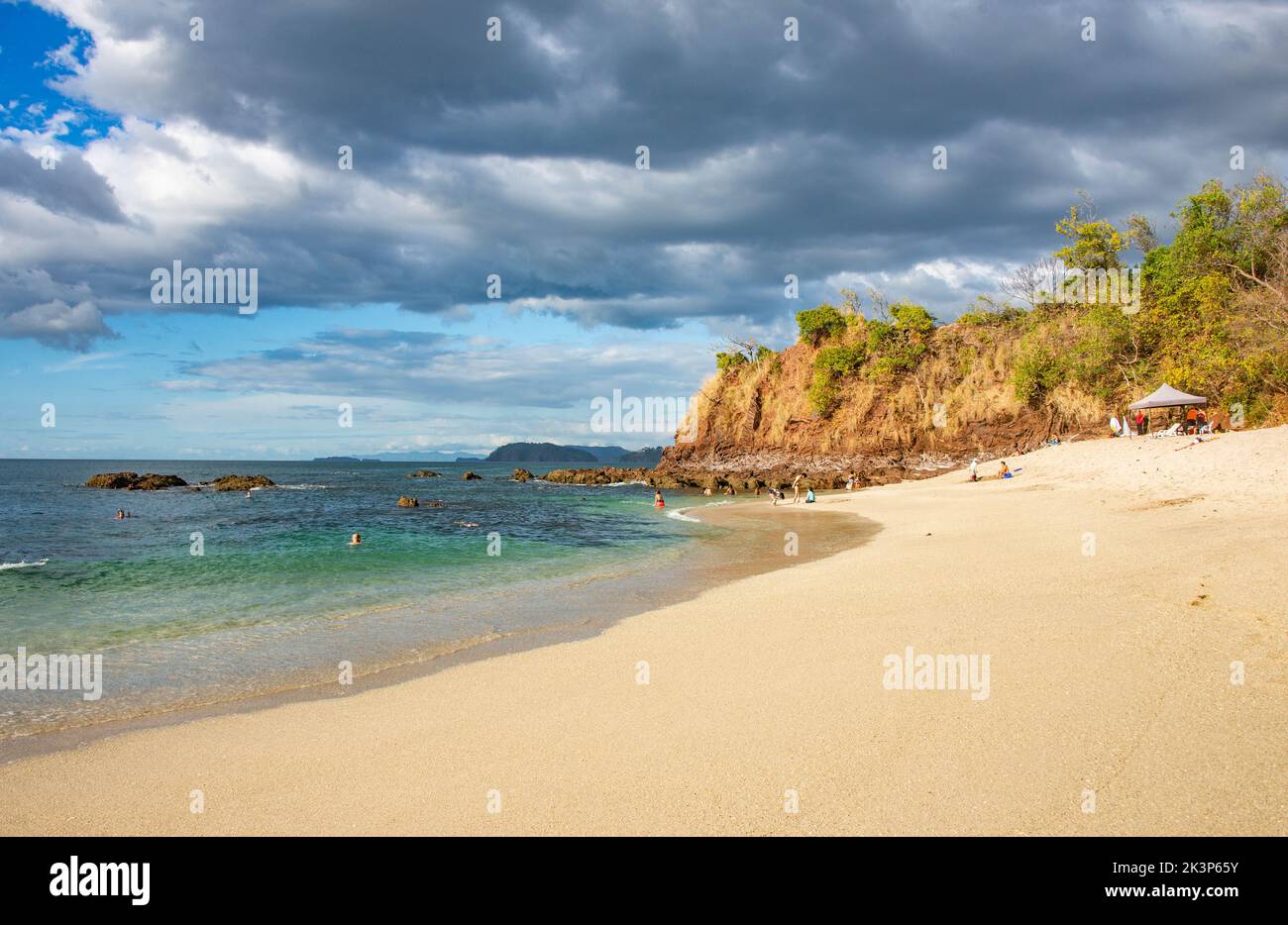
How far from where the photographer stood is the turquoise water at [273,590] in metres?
9.96

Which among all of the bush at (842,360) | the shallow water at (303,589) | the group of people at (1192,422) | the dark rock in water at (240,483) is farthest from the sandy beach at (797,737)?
the dark rock in water at (240,483)

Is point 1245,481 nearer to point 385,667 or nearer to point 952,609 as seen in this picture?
point 952,609

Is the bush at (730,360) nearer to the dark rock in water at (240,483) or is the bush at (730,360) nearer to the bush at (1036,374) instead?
the bush at (1036,374)

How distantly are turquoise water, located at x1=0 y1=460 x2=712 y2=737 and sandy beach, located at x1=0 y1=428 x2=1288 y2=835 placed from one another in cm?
207

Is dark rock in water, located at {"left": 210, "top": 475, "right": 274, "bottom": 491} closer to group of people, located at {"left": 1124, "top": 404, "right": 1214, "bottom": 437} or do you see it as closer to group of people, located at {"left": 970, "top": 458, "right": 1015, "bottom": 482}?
group of people, located at {"left": 970, "top": 458, "right": 1015, "bottom": 482}

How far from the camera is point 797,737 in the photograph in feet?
19.8

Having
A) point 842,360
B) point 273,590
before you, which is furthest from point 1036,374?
point 273,590

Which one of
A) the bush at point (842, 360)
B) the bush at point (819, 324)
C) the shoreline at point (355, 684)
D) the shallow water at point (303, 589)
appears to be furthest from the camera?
the bush at point (819, 324)

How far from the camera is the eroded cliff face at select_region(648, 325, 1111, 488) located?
174 feet

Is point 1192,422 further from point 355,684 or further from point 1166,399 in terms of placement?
point 355,684

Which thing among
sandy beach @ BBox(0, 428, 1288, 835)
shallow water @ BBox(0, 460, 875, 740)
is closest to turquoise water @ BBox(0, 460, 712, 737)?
shallow water @ BBox(0, 460, 875, 740)

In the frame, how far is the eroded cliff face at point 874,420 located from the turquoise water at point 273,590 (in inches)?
1234

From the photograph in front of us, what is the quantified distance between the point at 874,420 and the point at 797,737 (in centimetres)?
5961

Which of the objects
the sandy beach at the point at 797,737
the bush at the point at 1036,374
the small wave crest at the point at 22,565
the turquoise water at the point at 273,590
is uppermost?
the bush at the point at 1036,374
